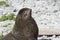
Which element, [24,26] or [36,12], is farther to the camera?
[36,12]

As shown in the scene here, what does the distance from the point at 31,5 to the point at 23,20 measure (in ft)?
25.7

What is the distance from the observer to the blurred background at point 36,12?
382 inches

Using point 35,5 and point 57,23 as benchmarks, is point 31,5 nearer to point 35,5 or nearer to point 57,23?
point 35,5

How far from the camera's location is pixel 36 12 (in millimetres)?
11633

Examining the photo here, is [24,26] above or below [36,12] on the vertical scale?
above

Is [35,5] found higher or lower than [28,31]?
lower

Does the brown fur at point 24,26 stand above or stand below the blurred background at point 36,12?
above

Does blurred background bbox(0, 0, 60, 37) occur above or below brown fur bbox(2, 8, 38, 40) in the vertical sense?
below

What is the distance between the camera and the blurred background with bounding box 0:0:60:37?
9.71 meters

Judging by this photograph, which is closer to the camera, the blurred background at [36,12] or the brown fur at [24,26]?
the brown fur at [24,26]

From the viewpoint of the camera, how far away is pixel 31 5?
12359 mm

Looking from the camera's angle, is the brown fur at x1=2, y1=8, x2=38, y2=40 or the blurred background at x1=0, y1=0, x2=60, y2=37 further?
the blurred background at x1=0, y1=0, x2=60, y2=37

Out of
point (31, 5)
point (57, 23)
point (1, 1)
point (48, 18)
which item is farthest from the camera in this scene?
point (1, 1)

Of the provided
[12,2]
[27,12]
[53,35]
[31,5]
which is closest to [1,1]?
[12,2]
